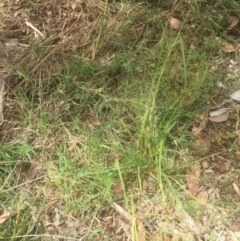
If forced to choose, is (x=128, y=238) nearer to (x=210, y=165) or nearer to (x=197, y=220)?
(x=197, y=220)

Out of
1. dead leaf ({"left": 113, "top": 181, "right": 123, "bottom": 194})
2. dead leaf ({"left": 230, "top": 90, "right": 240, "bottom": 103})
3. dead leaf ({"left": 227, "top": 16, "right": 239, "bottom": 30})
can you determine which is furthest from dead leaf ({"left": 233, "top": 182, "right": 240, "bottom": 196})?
dead leaf ({"left": 227, "top": 16, "right": 239, "bottom": 30})

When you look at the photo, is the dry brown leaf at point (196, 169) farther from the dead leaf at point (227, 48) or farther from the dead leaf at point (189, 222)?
the dead leaf at point (227, 48)

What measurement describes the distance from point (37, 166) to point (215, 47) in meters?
1.16

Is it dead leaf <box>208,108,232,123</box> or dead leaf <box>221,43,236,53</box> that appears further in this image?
dead leaf <box>221,43,236,53</box>

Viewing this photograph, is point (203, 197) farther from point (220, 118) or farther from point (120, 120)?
point (120, 120)

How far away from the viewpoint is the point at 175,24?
7.82 feet

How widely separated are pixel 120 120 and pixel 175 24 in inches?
26.0

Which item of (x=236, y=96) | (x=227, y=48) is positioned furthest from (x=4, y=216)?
(x=227, y=48)

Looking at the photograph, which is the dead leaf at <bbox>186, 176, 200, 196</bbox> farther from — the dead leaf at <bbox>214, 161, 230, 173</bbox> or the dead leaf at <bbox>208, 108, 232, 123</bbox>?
the dead leaf at <bbox>208, 108, 232, 123</bbox>

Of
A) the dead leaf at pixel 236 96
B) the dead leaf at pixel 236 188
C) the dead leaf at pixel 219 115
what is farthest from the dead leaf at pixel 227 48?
the dead leaf at pixel 236 188

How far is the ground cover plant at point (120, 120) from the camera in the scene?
204 cm

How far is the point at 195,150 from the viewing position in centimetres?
211

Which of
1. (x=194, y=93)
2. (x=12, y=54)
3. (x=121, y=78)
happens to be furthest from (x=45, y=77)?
(x=194, y=93)

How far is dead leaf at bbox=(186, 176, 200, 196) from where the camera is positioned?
204 cm
